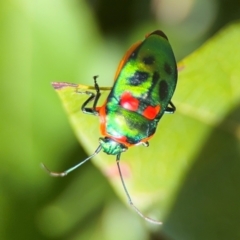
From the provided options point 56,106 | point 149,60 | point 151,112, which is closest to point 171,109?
point 151,112

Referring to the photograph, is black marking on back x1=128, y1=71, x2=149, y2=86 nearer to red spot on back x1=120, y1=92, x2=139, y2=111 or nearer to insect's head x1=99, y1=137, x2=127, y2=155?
red spot on back x1=120, y1=92, x2=139, y2=111

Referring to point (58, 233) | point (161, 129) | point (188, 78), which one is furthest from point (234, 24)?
point (58, 233)

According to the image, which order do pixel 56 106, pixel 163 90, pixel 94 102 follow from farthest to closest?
pixel 56 106 < pixel 94 102 < pixel 163 90

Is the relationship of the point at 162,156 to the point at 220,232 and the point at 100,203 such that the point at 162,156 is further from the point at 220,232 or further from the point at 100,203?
the point at 100,203

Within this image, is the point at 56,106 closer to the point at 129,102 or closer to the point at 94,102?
the point at 94,102

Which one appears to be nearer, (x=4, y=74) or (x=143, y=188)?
(x=143, y=188)

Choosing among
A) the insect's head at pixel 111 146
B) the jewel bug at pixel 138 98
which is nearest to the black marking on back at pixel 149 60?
the jewel bug at pixel 138 98

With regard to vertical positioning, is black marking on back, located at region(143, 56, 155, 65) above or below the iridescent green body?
above

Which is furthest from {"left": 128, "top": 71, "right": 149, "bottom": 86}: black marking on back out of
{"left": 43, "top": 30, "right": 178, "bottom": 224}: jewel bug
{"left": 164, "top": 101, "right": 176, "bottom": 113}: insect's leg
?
{"left": 164, "top": 101, "right": 176, "bottom": 113}: insect's leg
